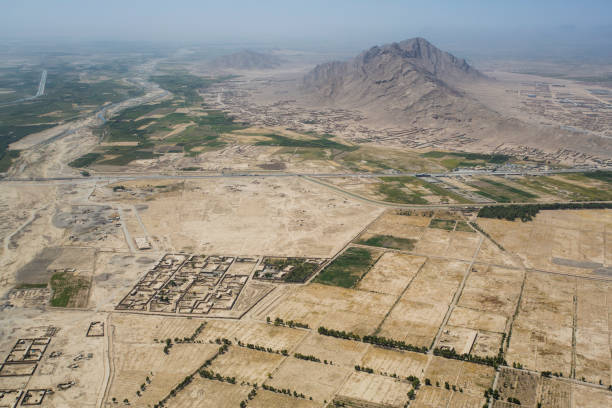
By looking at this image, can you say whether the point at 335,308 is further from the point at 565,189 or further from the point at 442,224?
the point at 565,189

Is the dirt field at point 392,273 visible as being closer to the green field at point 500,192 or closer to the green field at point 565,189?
the green field at point 500,192

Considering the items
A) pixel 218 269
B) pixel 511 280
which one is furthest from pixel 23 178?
pixel 511 280

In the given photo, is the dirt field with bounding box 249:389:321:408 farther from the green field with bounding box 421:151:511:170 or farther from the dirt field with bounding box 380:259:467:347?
the green field with bounding box 421:151:511:170

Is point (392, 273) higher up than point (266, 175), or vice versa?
point (266, 175)

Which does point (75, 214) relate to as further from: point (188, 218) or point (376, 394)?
point (376, 394)

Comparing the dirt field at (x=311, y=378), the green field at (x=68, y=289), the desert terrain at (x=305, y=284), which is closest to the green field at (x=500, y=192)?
the desert terrain at (x=305, y=284)

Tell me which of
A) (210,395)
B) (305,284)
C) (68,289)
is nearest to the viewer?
(210,395)

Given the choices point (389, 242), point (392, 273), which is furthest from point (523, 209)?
point (392, 273)

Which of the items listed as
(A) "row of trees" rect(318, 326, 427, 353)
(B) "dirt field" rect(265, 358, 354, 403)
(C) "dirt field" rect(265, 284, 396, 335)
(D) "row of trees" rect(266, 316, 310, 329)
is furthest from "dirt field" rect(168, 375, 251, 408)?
(C) "dirt field" rect(265, 284, 396, 335)

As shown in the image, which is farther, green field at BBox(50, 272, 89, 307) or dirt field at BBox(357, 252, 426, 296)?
dirt field at BBox(357, 252, 426, 296)
